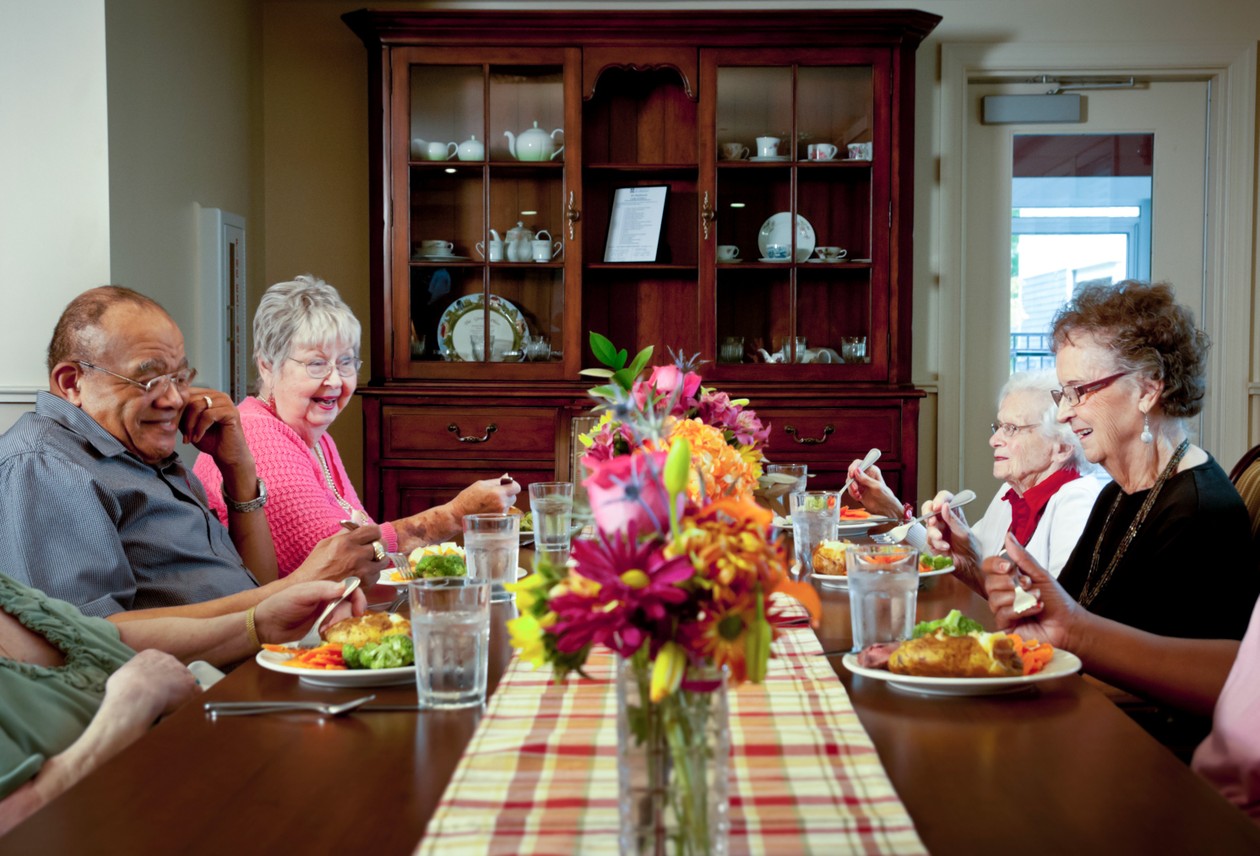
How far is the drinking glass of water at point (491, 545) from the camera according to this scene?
5.21 feet

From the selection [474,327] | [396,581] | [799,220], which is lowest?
[396,581]

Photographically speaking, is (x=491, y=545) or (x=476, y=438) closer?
(x=491, y=545)

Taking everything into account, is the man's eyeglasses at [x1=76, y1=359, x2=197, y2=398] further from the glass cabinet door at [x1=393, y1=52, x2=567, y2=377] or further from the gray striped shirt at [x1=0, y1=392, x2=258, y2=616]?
the glass cabinet door at [x1=393, y1=52, x2=567, y2=377]

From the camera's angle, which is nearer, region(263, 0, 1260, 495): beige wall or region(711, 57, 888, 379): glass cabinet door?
region(711, 57, 888, 379): glass cabinet door

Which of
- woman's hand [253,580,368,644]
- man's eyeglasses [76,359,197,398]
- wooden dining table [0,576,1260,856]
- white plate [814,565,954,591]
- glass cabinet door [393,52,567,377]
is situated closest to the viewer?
wooden dining table [0,576,1260,856]

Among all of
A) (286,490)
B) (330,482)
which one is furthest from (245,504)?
(330,482)

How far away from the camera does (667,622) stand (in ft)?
2.26

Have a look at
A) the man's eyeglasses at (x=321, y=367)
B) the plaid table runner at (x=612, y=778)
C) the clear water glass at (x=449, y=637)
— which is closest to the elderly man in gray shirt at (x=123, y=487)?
the man's eyeglasses at (x=321, y=367)

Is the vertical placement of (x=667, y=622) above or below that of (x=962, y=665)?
above

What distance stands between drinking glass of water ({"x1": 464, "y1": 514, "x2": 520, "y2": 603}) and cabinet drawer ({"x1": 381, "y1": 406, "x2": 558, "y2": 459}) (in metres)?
2.37

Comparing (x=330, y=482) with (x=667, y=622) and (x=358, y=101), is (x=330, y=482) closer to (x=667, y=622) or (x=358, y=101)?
(x=667, y=622)

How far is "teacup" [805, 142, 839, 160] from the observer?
13.4 feet

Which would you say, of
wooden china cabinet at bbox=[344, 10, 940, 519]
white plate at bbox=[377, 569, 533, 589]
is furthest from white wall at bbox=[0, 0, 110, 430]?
white plate at bbox=[377, 569, 533, 589]

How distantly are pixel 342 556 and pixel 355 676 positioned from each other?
0.57 meters
